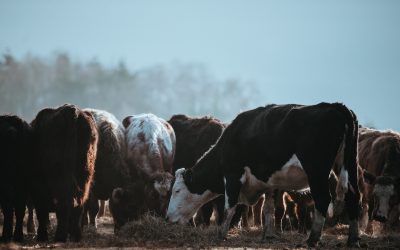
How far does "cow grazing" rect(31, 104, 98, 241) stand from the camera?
37.5 ft

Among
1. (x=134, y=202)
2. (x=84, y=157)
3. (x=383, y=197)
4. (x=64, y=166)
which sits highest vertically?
(x=84, y=157)

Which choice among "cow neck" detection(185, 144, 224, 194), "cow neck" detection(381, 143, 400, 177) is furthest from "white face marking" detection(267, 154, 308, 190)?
"cow neck" detection(381, 143, 400, 177)

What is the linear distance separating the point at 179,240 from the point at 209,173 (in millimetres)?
1843

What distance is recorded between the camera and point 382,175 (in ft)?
48.6

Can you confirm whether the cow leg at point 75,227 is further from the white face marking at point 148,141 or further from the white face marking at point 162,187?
the white face marking at point 148,141

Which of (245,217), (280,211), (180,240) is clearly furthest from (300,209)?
(180,240)

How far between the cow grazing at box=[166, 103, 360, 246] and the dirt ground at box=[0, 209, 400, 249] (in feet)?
1.33

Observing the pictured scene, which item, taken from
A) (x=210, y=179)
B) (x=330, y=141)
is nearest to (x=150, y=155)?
(x=210, y=179)

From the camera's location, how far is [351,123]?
1076cm

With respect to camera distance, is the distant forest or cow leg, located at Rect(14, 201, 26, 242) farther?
the distant forest

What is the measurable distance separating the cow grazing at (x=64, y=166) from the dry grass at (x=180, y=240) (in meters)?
0.43

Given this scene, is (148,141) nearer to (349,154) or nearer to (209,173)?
(209,173)

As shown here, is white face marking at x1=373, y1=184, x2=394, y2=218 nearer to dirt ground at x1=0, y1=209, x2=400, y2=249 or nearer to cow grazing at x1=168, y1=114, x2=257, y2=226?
dirt ground at x1=0, y1=209, x2=400, y2=249

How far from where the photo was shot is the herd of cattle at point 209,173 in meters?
10.8
